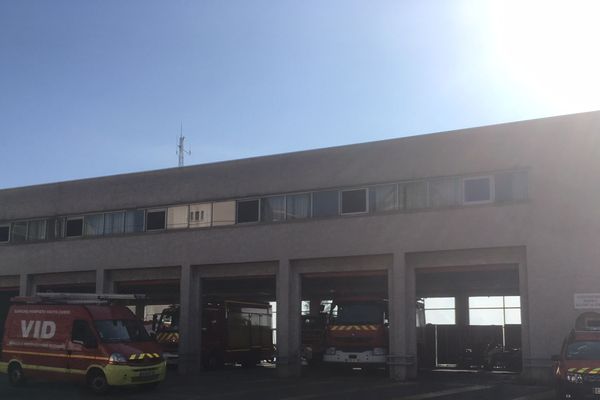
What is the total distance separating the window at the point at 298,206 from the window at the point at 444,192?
4492mm

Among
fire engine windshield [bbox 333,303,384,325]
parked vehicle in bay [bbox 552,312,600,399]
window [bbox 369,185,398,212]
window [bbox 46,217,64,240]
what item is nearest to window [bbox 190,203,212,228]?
fire engine windshield [bbox 333,303,384,325]

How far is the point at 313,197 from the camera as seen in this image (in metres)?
25.2

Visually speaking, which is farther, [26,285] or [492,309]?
[492,309]

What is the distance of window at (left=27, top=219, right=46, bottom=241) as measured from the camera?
1216 inches

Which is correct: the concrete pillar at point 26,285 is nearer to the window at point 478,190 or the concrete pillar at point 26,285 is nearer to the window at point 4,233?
the window at point 4,233

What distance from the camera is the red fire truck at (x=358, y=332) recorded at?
23.8 m

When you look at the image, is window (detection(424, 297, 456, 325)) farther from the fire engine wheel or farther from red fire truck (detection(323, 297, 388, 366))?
red fire truck (detection(323, 297, 388, 366))

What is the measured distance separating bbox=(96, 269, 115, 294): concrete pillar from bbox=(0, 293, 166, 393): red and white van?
23.8ft

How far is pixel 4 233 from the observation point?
31.9 meters

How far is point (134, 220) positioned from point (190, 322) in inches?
196

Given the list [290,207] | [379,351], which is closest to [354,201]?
[290,207]

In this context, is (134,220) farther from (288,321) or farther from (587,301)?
(587,301)

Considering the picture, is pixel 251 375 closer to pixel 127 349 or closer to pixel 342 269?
pixel 342 269

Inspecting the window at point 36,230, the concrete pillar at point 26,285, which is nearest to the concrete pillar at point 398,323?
the window at point 36,230
